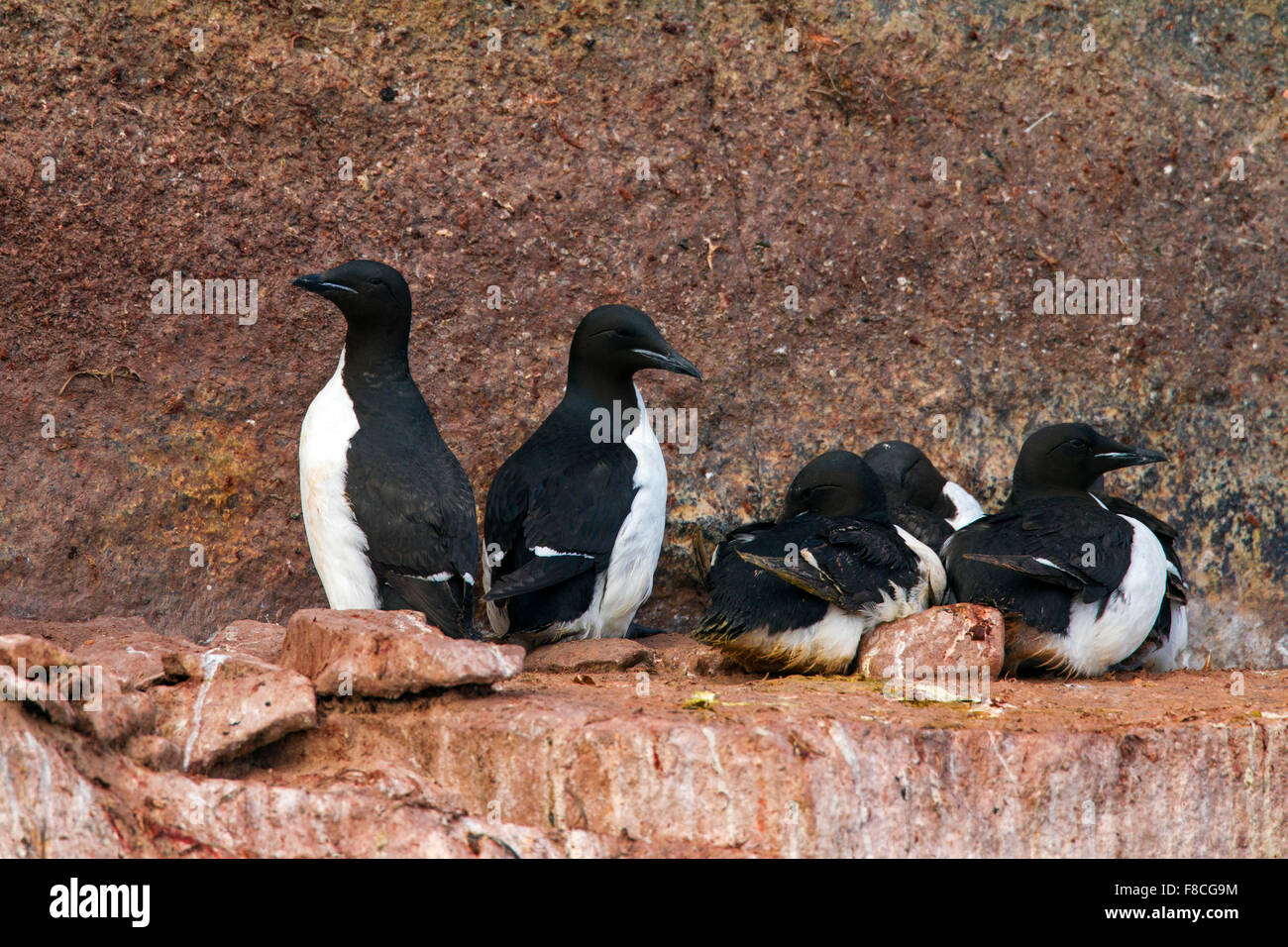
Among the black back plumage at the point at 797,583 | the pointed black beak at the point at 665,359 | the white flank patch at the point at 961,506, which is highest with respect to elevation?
the pointed black beak at the point at 665,359

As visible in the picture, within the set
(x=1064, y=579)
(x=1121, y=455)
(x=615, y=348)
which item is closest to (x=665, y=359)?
(x=615, y=348)

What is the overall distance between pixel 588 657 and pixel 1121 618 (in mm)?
2199

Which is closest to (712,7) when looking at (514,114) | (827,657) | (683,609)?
(514,114)

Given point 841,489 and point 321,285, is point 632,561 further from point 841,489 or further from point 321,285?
point 321,285

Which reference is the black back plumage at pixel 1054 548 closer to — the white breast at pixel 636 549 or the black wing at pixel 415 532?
the white breast at pixel 636 549

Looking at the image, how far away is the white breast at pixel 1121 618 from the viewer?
6227 millimetres

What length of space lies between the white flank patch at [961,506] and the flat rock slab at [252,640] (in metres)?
3.25

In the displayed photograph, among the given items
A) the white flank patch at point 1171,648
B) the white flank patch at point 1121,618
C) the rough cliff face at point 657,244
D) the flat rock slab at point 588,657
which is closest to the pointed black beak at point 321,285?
the rough cliff face at point 657,244

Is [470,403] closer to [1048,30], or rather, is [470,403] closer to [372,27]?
[372,27]

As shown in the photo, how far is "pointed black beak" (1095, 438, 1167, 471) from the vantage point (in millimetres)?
6688

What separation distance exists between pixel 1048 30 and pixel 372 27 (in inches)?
138

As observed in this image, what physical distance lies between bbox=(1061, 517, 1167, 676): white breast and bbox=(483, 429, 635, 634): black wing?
1.92 metres

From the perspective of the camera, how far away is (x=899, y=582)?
20.1ft

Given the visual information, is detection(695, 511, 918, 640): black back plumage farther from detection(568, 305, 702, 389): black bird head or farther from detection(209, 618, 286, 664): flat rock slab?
detection(209, 618, 286, 664): flat rock slab
